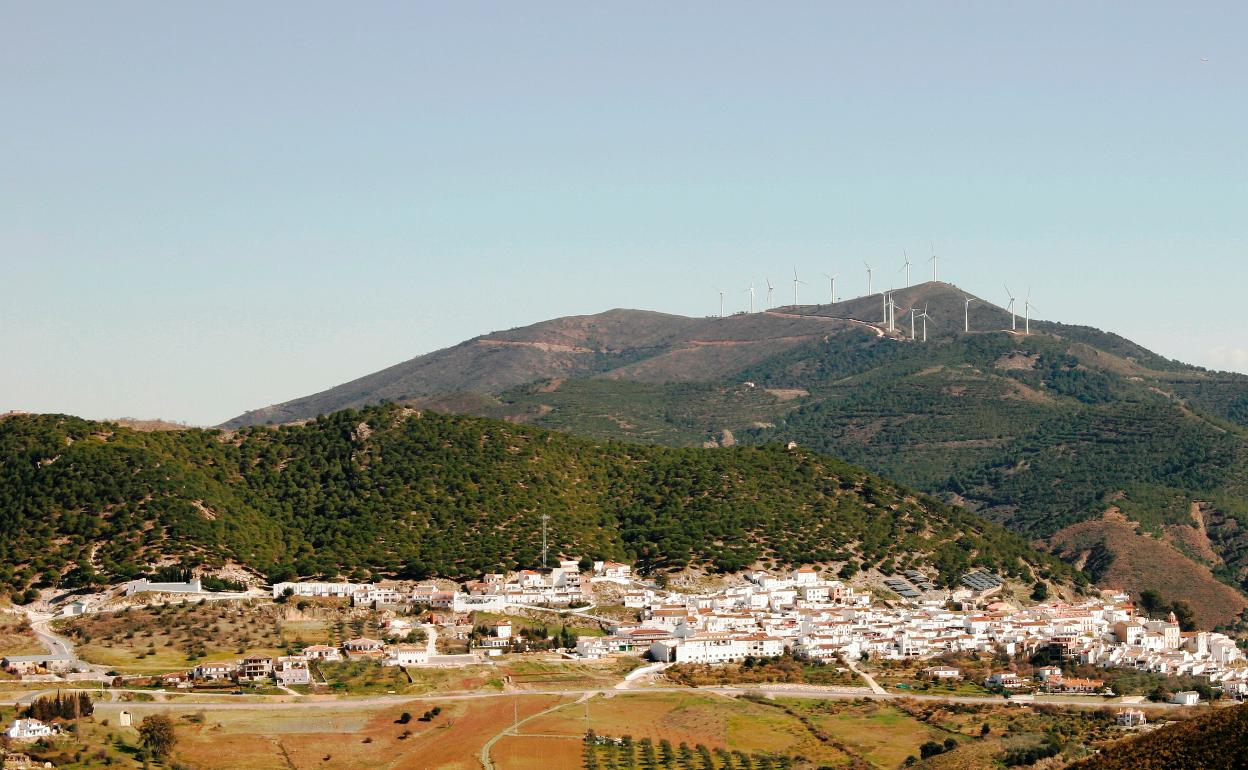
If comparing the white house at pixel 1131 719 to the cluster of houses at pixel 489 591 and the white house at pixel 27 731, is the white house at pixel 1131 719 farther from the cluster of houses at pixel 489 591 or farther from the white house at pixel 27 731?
the white house at pixel 27 731

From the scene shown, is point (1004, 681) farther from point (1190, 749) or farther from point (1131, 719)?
point (1190, 749)

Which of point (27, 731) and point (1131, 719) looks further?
point (1131, 719)

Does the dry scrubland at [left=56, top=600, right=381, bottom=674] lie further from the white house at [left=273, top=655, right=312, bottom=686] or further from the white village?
the white house at [left=273, top=655, right=312, bottom=686]

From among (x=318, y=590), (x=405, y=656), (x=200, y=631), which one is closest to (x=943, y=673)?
(x=405, y=656)

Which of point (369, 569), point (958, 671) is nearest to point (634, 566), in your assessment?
point (369, 569)

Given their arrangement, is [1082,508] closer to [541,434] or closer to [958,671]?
[541,434]

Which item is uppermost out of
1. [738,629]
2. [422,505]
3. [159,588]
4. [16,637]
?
[422,505]
